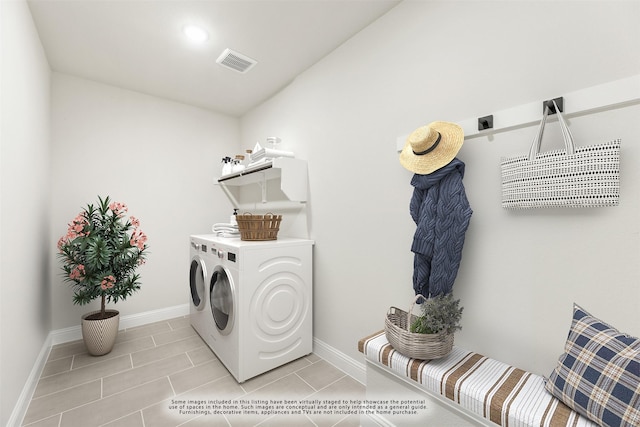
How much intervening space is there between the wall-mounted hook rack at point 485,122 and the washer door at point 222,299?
1.77m

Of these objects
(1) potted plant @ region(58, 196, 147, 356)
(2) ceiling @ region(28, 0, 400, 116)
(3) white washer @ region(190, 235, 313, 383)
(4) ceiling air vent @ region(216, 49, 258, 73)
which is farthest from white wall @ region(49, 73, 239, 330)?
(4) ceiling air vent @ region(216, 49, 258, 73)

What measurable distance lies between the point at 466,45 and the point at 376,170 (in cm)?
80

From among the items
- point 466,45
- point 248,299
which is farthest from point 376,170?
point 248,299

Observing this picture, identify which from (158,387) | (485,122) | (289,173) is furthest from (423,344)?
(158,387)

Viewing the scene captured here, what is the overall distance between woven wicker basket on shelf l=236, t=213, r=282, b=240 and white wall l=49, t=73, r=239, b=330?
1412 millimetres

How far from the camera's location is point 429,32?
5.12 feet

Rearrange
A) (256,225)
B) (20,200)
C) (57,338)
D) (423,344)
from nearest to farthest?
(423,344) < (20,200) < (256,225) < (57,338)

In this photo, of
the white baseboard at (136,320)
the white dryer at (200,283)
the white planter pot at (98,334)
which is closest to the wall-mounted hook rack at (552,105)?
the white dryer at (200,283)

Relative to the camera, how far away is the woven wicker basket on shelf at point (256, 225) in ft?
7.08

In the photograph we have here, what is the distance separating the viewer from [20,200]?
5.27 ft

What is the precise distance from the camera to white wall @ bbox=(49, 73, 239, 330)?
2561 millimetres

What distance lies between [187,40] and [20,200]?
1461 mm

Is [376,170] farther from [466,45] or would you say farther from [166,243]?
[166,243]

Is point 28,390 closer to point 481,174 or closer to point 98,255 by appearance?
Result: point 98,255
